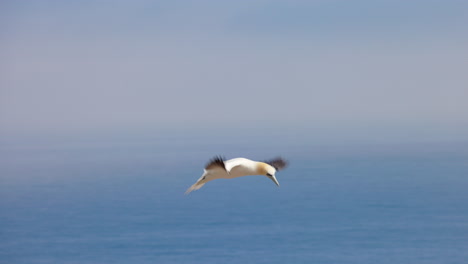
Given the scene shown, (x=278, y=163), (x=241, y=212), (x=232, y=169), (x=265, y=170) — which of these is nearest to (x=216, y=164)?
(x=232, y=169)

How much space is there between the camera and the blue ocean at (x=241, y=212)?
73625 mm

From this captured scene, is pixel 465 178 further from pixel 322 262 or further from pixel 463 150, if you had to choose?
pixel 322 262

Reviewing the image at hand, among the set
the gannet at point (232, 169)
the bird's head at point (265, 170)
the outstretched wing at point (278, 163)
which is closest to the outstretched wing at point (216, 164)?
the gannet at point (232, 169)

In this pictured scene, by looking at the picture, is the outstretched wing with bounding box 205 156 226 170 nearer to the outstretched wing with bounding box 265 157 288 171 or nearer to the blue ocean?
the outstretched wing with bounding box 265 157 288 171

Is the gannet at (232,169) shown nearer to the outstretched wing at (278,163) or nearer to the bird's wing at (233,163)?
the bird's wing at (233,163)

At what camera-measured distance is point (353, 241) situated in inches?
3209

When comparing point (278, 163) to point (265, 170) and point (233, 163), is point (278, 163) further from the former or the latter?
point (233, 163)

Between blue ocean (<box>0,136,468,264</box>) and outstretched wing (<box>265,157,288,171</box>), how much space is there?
61.2 metres

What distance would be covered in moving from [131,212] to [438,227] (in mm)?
37057

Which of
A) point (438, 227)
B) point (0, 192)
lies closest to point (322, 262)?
point (438, 227)

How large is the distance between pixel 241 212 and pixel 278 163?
84.3m

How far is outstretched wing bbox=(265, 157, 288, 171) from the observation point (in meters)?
7.93

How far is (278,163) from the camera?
8.06 m

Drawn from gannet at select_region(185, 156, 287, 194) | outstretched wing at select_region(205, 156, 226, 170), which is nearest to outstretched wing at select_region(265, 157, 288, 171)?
gannet at select_region(185, 156, 287, 194)
